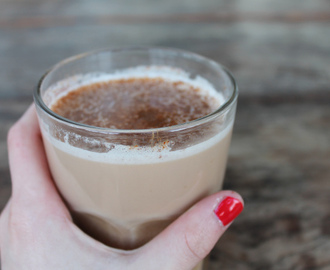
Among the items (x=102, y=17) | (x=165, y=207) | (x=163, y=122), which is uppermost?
(x=163, y=122)

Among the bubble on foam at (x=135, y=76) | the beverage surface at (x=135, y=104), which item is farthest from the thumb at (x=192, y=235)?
the bubble on foam at (x=135, y=76)

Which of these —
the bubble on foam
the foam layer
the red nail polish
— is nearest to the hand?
the red nail polish

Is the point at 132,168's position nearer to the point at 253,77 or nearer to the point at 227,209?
the point at 227,209

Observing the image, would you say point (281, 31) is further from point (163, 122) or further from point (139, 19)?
A: point (163, 122)

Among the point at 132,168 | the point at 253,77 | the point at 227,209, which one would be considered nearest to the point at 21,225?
the point at 132,168

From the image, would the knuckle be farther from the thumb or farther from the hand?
the thumb

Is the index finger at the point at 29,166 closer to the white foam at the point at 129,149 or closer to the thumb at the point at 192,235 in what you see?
the white foam at the point at 129,149

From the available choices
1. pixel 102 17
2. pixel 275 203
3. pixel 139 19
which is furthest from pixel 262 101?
pixel 102 17
